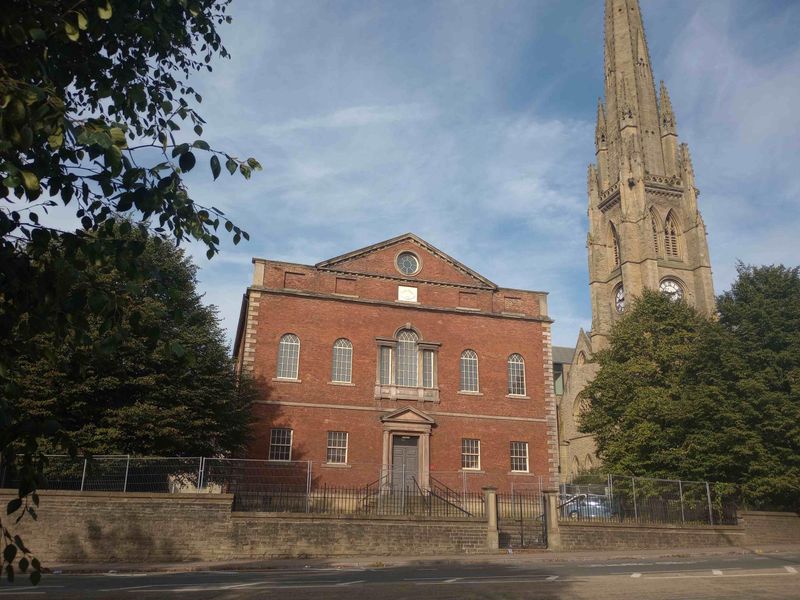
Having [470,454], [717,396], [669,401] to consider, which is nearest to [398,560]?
[470,454]

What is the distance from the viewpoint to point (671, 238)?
222 ft

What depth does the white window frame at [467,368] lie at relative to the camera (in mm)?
31328

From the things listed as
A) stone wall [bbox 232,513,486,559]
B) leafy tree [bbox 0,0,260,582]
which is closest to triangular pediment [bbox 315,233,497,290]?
stone wall [bbox 232,513,486,559]

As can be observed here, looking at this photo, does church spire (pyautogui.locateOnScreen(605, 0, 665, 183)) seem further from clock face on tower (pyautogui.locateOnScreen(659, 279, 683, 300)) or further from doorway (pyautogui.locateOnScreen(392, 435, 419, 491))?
doorway (pyautogui.locateOnScreen(392, 435, 419, 491))

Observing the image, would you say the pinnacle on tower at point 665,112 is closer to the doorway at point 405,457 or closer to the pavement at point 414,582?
the doorway at point 405,457

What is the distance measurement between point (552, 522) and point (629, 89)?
210 feet

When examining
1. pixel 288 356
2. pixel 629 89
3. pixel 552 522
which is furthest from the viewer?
pixel 629 89

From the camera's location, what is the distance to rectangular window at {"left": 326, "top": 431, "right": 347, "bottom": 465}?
1124 inches

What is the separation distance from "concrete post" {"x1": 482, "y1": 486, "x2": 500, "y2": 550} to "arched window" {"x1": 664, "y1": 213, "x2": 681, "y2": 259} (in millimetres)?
51905

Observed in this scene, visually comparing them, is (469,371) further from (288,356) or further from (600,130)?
(600,130)

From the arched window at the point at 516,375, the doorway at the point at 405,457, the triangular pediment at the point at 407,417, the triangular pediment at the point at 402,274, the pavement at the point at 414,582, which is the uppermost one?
the triangular pediment at the point at 402,274

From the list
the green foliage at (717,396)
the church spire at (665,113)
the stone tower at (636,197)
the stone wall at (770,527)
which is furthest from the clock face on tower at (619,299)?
the stone wall at (770,527)

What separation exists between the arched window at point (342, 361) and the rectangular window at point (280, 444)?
130 inches

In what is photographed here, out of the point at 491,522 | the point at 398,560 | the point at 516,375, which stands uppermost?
the point at 516,375
